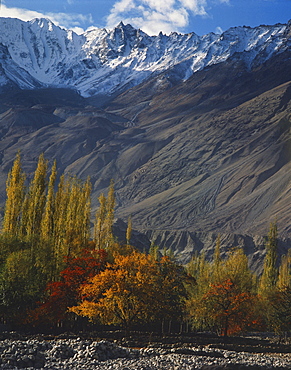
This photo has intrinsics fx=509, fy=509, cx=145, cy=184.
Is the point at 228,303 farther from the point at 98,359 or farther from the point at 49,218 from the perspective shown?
the point at 98,359

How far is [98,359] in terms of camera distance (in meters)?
27.2

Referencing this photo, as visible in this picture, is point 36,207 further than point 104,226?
No

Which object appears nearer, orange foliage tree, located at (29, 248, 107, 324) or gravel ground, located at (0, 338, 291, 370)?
gravel ground, located at (0, 338, 291, 370)

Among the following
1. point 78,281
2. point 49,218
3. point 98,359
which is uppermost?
point 49,218

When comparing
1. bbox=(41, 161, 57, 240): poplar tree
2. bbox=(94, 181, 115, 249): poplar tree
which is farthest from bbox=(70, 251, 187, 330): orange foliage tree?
bbox=(94, 181, 115, 249): poplar tree

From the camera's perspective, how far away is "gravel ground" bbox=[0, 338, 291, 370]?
24906 millimetres

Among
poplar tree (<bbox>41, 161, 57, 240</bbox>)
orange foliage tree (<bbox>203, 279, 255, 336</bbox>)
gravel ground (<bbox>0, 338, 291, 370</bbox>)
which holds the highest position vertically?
poplar tree (<bbox>41, 161, 57, 240</bbox>)

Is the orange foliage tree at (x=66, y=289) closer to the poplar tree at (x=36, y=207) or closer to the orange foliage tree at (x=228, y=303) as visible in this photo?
the poplar tree at (x=36, y=207)

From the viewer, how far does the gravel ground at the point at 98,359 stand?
Answer: 24.9 metres

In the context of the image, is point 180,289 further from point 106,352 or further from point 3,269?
point 106,352

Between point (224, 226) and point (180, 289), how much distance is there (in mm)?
135943

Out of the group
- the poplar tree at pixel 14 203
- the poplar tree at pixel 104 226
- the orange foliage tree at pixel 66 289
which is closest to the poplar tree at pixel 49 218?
the poplar tree at pixel 14 203

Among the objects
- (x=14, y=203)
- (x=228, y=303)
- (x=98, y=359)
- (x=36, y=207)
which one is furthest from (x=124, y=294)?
(x=14, y=203)

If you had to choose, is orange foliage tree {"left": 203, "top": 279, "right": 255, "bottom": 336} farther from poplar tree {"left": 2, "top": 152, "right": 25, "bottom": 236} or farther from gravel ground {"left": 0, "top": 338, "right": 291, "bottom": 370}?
poplar tree {"left": 2, "top": 152, "right": 25, "bottom": 236}
